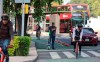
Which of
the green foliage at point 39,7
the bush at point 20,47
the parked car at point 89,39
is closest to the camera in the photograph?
the bush at point 20,47

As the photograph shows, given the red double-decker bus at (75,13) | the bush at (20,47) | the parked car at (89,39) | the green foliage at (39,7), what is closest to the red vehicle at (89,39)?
the parked car at (89,39)

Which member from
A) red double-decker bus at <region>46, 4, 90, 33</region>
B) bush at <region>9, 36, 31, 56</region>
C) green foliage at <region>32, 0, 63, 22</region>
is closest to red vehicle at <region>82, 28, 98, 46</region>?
green foliage at <region>32, 0, 63, 22</region>

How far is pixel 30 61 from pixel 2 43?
16.2ft

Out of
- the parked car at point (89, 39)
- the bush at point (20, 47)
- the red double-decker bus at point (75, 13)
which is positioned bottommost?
the parked car at point (89, 39)

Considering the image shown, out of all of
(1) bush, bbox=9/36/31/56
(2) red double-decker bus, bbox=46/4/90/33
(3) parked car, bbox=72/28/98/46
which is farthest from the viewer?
(2) red double-decker bus, bbox=46/4/90/33

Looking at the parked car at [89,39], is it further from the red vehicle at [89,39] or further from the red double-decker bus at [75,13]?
the red double-decker bus at [75,13]

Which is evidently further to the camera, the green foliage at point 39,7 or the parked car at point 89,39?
the parked car at point 89,39

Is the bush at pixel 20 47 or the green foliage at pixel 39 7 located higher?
the green foliage at pixel 39 7

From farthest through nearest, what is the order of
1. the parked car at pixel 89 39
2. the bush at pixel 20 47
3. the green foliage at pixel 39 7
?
the parked car at pixel 89 39 → the green foliage at pixel 39 7 → the bush at pixel 20 47

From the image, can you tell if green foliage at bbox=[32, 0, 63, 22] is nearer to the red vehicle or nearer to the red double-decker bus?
the red vehicle

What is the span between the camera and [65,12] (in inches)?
2157

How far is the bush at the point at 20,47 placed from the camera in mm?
17266

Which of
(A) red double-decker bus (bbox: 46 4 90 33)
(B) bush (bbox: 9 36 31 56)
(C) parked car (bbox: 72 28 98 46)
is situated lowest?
(C) parked car (bbox: 72 28 98 46)

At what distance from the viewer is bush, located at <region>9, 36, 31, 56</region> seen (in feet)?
56.6
